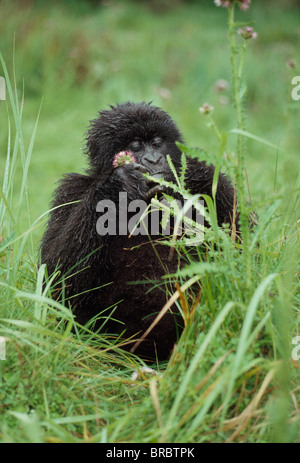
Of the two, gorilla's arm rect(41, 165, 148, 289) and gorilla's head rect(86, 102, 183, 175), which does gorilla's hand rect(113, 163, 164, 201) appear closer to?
gorilla's arm rect(41, 165, 148, 289)

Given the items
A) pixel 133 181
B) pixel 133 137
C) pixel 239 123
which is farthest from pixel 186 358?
pixel 133 137

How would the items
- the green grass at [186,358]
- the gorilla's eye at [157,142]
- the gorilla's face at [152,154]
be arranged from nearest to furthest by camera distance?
the green grass at [186,358]
the gorilla's face at [152,154]
the gorilla's eye at [157,142]

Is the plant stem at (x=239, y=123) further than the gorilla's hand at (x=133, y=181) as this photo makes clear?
No

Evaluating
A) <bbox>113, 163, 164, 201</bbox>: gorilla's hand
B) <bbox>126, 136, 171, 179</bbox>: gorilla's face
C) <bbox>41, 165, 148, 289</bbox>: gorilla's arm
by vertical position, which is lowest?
<bbox>41, 165, 148, 289</bbox>: gorilla's arm

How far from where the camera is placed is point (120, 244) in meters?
2.93

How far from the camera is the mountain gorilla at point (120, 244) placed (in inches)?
109

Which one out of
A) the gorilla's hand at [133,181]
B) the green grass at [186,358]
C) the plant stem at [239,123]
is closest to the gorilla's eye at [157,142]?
the gorilla's hand at [133,181]

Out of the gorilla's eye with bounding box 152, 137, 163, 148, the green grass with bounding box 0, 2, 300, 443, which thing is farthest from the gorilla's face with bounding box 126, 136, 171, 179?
the green grass with bounding box 0, 2, 300, 443

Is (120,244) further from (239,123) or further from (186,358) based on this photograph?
(239,123)

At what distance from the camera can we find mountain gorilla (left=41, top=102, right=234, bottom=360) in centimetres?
278

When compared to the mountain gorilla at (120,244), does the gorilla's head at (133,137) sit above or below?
above

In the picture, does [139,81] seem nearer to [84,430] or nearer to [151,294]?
[151,294]

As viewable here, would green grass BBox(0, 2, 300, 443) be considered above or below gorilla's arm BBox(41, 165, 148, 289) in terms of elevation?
below

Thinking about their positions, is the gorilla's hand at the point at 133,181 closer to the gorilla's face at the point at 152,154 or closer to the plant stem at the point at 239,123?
the gorilla's face at the point at 152,154
